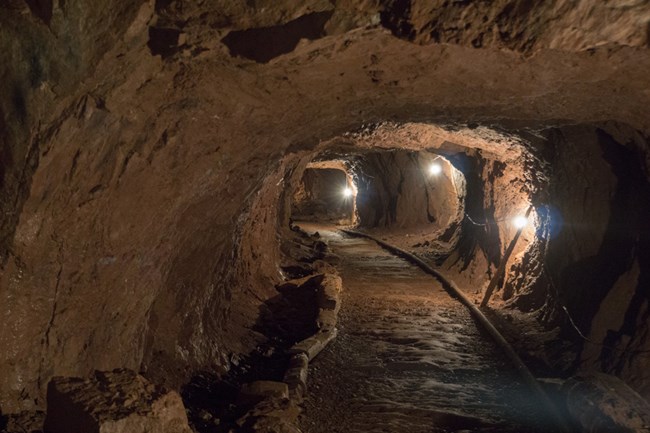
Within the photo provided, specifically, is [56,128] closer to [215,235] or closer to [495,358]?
[215,235]

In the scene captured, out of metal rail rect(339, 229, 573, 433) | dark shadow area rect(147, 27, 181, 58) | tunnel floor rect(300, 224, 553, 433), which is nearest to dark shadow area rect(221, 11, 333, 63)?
dark shadow area rect(147, 27, 181, 58)

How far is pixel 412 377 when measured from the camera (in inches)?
243

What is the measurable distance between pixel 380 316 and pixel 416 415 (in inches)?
151

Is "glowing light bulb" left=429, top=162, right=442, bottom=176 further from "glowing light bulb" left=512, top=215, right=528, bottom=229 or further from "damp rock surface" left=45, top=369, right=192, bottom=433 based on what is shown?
"damp rock surface" left=45, top=369, right=192, bottom=433

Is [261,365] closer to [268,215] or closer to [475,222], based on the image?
[268,215]

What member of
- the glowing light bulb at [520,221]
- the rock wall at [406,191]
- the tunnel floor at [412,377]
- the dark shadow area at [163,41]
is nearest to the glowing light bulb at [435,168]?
the rock wall at [406,191]

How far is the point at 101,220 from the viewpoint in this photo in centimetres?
346

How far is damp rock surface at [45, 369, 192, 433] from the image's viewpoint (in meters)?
2.71

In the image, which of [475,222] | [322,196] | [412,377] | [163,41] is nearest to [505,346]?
[412,377]

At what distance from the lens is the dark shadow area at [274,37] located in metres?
2.93

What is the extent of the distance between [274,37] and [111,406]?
2.37 metres

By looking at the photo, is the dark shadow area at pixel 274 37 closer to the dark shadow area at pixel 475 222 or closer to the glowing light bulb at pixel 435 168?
the dark shadow area at pixel 475 222

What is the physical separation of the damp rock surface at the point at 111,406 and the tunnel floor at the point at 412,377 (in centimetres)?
215

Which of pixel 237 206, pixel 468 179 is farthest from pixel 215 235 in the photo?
pixel 468 179
